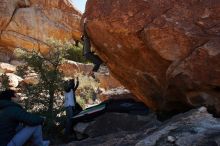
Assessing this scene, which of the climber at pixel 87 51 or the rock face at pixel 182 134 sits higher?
the climber at pixel 87 51

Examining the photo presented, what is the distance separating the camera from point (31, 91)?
13.3m

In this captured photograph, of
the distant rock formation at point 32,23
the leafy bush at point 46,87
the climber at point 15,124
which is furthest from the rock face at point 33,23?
the climber at point 15,124

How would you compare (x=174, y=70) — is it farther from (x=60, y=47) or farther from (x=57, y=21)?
(x=57, y=21)

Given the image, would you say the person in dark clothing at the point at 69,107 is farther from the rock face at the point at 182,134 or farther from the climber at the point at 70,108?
the rock face at the point at 182,134

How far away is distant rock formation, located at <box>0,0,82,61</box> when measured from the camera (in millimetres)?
35156

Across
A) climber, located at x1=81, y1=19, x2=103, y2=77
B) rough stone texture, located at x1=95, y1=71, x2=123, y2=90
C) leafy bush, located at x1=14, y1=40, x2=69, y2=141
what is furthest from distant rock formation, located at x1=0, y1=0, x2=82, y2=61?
climber, located at x1=81, y1=19, x2=103, y2=77

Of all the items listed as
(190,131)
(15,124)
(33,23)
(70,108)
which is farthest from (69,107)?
(33,23)

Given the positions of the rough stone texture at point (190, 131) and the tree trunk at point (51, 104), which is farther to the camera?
the tree trunk at point (51, 104)

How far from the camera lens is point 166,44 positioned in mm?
6074

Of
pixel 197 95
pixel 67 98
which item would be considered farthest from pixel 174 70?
pixel 67 98

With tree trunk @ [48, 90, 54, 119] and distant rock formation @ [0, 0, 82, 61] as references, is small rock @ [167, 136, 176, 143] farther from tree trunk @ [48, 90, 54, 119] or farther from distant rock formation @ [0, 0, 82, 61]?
distant rock formation @ [0, 0, 82, 61]

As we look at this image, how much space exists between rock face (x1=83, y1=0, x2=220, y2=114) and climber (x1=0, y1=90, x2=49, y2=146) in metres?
1.66

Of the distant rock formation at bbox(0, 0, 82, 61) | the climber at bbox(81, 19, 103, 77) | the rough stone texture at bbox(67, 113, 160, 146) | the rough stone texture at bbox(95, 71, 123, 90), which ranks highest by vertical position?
the distant rock formation at bbox(0, 0, 82, 61)

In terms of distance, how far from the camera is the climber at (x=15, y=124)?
7570mm
